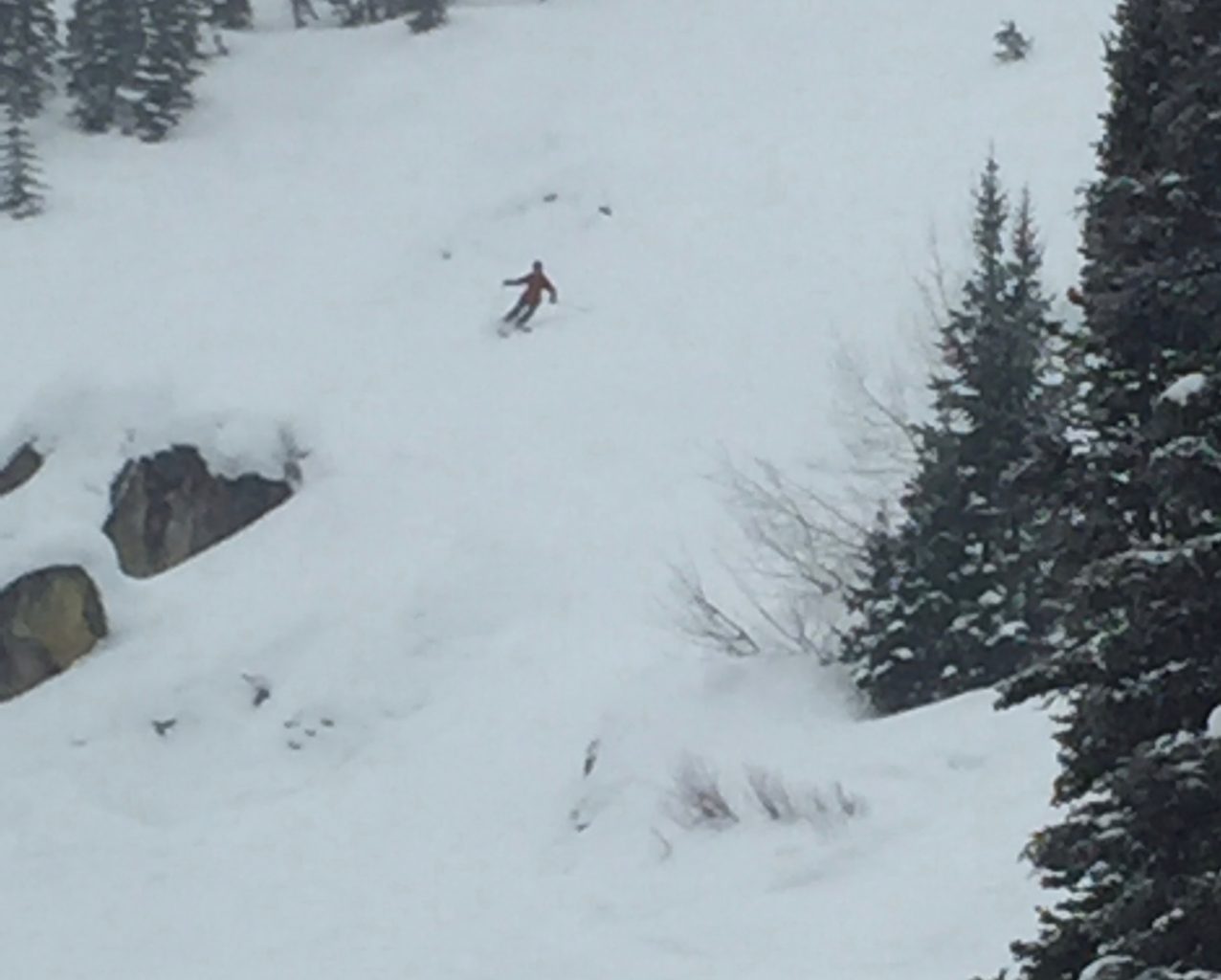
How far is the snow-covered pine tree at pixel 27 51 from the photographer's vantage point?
140 feet

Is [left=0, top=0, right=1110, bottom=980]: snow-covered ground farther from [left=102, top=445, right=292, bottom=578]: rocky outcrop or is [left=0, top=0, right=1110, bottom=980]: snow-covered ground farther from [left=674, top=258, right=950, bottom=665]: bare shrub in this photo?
[left=674, top=258, right=950, bottom=665]: bare shrub

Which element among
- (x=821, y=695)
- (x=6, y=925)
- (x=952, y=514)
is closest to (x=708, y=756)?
(x=821, y=695)

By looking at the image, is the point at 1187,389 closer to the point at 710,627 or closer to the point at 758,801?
the point at 758,801

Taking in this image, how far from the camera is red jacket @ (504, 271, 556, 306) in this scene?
28859mm

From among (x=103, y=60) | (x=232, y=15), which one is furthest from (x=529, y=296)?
(x=232, y=15)

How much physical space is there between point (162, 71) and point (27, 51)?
13.1 feet

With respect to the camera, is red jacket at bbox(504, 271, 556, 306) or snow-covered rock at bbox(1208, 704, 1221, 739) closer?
snow-covered rock at bbox(1208, 704, 1221, 739)

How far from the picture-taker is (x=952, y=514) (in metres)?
15.6

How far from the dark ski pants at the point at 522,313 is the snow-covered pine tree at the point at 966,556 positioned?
47.0ft

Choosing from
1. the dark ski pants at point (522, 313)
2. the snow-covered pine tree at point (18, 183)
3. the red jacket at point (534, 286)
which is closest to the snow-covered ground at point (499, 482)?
the dark ski pants at point (522, 313)

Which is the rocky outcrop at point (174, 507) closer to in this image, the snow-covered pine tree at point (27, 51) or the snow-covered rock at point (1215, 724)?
the snow-covered pine tree at point (27, 51)

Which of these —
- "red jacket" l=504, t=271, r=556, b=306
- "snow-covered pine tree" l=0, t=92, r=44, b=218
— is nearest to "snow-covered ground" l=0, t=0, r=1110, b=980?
"red jacket" l=504, t=271, r=556, b=306

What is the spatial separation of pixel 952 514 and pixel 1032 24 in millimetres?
26803

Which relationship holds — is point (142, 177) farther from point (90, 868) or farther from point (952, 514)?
point (952, 514)
